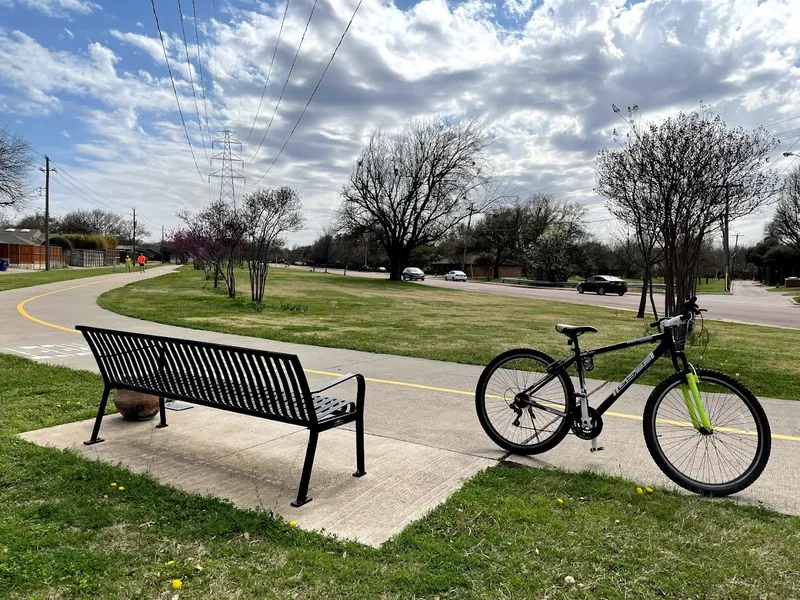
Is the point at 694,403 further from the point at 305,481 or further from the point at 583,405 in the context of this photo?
A: the point at 305,481

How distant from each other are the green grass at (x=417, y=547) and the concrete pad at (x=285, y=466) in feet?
0.62

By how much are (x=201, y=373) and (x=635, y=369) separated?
3.26 m

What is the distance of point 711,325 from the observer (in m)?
17.3

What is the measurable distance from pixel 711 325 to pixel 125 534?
59.1 ft

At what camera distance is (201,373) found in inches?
173

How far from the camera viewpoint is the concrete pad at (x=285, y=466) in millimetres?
3408

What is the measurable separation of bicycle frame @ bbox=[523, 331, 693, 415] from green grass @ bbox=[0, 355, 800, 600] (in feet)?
2.28

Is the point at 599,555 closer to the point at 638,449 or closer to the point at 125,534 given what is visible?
the point at 638,449

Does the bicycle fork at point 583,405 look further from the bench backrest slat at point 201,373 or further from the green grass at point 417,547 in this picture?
the bench backrest slat at point 201,373

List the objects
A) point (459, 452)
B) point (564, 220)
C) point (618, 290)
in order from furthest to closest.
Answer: point (564, 220), point (618, 290), point (459, 452)

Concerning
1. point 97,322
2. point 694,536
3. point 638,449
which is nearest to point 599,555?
point 694,536

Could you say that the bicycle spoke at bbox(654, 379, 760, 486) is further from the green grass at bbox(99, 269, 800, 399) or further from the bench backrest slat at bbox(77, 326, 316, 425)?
the green grass at bbox(99, 269, 800, 399)

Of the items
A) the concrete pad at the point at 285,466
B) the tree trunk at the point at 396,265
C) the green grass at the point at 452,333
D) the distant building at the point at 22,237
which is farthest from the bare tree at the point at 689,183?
the distant building at the point at 22,237

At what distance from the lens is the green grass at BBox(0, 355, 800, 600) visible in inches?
101
